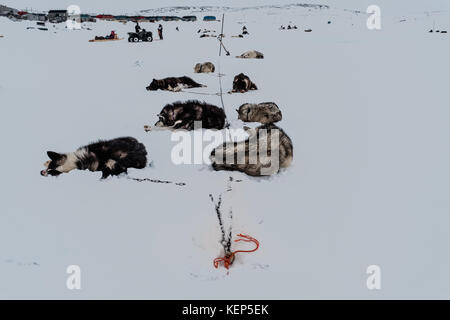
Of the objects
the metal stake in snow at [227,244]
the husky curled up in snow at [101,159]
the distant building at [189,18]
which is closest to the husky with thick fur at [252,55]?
the distant building at [189,18]

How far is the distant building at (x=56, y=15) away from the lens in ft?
12.2

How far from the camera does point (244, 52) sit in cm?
512

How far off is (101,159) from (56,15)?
207 cm

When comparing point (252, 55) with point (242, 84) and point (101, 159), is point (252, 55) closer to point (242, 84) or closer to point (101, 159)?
point (242, 84)

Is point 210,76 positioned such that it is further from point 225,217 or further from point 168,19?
point 225,217

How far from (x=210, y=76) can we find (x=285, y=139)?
2.38 metres

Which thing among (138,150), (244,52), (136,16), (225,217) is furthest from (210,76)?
(225,217)

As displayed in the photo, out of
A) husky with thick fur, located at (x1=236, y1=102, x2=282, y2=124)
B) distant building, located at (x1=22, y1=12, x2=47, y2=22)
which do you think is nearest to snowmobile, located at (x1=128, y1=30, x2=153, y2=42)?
distant building, located at (x1=22, y1=12, x2=47, y2=22)

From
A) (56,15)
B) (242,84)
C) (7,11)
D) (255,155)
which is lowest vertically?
(255,155)

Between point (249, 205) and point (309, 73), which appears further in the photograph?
point (309, 73)

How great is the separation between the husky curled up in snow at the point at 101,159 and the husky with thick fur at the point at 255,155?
2.11 feet

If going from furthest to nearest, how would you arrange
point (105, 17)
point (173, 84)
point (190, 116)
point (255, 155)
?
point (173, 84), point (105, 17), point (190, 116), point (255, 155)

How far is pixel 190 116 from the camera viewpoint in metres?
3.60

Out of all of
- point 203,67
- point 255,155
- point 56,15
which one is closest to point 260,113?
point 255,155
